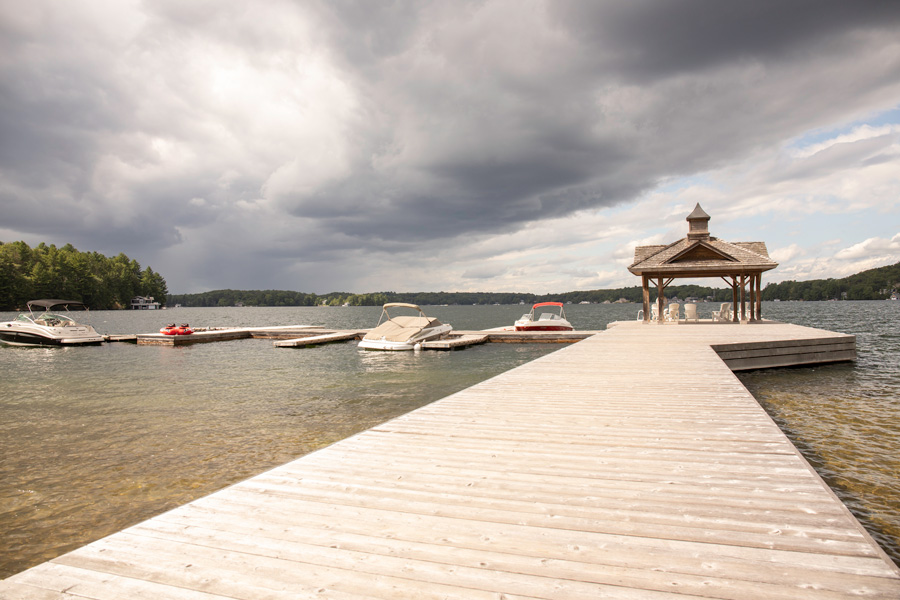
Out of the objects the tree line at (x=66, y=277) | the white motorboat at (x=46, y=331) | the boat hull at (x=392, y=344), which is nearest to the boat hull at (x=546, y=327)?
the boat hull at (x=392, y=344)

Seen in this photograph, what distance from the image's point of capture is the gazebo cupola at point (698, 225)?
24.1 metres

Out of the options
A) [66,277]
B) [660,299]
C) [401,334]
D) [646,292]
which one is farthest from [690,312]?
[66,277]

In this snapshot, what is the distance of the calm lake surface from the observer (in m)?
5.87

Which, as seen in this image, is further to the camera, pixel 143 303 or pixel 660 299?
pixel 143 303

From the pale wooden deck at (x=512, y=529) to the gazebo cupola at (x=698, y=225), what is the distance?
21.7m

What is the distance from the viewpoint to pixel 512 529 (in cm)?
280

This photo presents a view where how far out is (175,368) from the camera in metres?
19.3

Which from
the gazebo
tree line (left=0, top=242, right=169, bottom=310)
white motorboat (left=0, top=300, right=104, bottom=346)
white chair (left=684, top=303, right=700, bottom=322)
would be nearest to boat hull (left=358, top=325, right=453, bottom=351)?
the gazebo

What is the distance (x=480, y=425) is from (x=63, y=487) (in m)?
6.10

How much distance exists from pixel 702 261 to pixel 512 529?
76.8 feet

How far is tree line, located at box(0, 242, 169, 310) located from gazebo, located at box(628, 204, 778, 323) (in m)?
106

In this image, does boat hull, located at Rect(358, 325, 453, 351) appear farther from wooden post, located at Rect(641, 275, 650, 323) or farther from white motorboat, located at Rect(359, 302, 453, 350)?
wooden post, located at Rect(641, 275, 650, 323)

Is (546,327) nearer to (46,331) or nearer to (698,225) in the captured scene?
(698,225)

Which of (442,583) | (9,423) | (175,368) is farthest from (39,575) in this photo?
(175,368)
